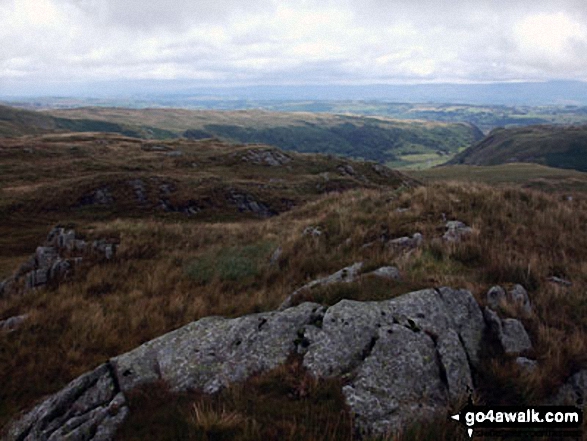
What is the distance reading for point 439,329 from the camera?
658 centimetres

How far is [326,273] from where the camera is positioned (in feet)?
37.4

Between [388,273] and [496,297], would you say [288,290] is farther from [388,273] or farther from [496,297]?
[496,297]

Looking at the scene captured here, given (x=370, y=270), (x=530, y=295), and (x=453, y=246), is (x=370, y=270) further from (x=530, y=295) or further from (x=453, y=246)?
(x=530, y=295)

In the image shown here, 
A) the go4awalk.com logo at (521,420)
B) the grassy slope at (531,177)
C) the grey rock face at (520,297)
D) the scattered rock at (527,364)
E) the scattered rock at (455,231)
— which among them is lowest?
the grassy slope at (531,177)

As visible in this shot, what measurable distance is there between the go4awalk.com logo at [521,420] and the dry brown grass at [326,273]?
1.47 ft

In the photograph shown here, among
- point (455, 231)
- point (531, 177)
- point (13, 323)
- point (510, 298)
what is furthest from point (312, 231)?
point (531, 177)

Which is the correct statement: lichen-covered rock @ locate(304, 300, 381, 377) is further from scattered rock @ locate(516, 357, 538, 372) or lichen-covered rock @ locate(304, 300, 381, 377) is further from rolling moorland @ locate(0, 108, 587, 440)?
scattered rock @ locate(516, 357, 538, 372)

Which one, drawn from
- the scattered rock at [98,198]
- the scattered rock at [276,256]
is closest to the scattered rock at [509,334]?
the scattered rock at [276,256]

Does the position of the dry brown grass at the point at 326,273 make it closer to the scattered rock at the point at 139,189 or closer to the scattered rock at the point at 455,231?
the scattered rock at the point at 455,231

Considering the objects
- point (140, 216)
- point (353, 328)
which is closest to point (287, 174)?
point (140, 216)

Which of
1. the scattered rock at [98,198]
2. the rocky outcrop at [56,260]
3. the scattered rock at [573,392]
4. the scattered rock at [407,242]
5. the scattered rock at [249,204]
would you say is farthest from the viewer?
the scattered rock at [249,204]

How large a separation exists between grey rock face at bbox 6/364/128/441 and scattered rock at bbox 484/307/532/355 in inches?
249

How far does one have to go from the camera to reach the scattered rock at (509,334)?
641 centimetres

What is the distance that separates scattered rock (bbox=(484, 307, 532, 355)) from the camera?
6410 mm
